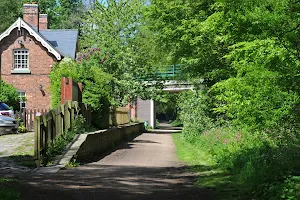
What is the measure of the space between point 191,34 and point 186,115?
492 cm

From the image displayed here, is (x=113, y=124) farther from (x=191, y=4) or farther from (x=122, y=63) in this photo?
(x=122, y=63)

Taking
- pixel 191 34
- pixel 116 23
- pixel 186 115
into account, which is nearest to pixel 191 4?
pixel 191 34

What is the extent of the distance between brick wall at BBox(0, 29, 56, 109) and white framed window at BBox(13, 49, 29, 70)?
35cm

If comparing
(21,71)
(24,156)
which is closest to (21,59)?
(21,71)

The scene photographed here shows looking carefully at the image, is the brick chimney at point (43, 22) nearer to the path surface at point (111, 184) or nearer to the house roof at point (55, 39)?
the house roof at point (55, 39)

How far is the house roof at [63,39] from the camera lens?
35.5m

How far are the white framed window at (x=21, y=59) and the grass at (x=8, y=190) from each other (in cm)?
2599

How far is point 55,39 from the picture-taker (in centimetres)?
3706

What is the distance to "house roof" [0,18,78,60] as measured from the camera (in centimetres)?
3269

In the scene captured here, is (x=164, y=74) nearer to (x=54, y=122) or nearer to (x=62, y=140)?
(x=62, y=140)

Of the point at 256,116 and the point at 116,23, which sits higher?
the point at 116,23

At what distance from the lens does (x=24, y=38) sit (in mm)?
33156

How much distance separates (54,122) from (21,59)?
22.3 m

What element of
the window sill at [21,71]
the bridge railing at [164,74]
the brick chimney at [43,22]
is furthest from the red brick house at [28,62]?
the bridge railing at [164,74]
